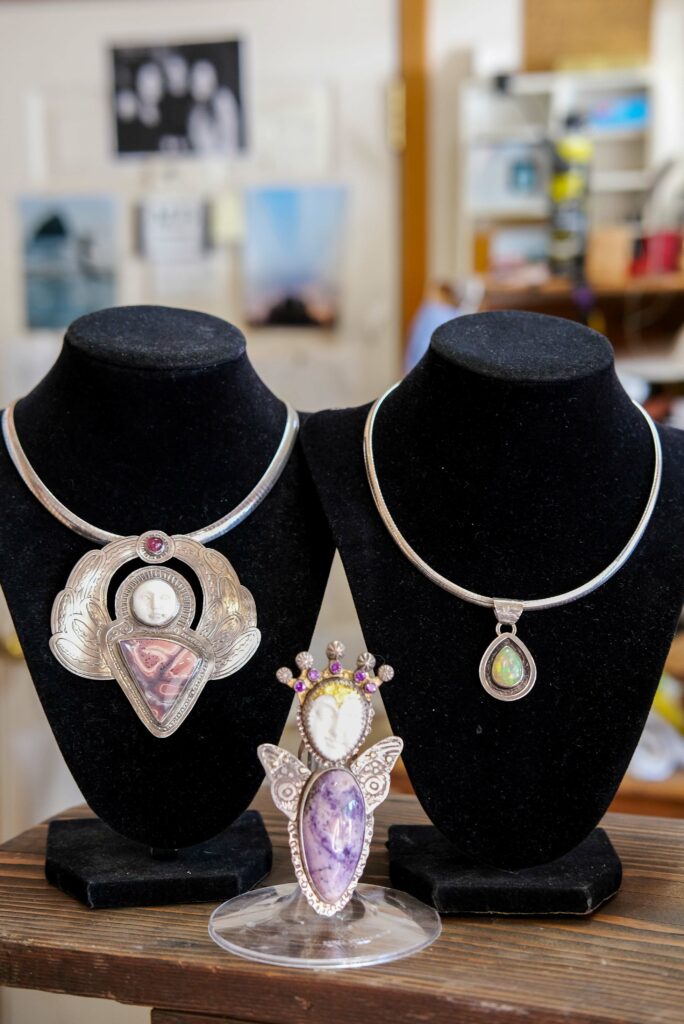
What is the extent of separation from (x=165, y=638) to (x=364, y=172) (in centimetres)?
184

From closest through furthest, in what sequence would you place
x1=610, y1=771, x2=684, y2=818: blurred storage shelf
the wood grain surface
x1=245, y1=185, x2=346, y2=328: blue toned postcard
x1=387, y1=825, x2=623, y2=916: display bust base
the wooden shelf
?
the wood grain surface → x1=387, y1=825, x2=623, y2=916: display bust base → x1=610, y1=771, x2=684, y2=818: blurred storage shelf → the wooden shelf → x1=245, y1=185, x2=346, y2=328: blue toned postcard

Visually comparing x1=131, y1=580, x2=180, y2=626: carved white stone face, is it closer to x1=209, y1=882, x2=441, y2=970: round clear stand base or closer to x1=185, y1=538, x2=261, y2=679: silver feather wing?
x1=185, y1=538, x2=261, y2=679: silver feather wing

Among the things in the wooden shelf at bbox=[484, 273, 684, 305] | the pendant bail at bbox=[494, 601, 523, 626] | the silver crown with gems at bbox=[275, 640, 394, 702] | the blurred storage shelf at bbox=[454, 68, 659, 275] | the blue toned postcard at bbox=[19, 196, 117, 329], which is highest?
the blurred storage shelf at bbox=[454, 68, 659, 275]

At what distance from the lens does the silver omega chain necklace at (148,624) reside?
753 millimetres

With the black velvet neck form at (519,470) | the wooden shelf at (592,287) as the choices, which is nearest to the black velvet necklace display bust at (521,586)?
the black velvet neck form at (519,470)

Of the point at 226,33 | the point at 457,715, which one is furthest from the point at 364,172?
the point at 457,715

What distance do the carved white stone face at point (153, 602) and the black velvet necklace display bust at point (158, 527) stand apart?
0.04 metres

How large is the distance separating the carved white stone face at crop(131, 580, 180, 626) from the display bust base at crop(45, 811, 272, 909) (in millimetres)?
164

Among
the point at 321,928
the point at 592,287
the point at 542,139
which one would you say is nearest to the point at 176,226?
the point at 542,139

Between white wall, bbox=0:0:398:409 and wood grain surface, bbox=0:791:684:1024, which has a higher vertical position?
white wall, bbox=0:0:398:409

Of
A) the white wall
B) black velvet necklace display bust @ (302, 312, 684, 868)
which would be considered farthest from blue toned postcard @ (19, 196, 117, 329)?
black velvet necklace display bust @ (302, 312, 684, 868)

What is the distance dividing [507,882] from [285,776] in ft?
0.54

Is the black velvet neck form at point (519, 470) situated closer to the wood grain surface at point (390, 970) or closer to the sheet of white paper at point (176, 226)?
the wood grain surface at point (390, 970)

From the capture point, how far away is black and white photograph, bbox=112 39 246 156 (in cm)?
239
